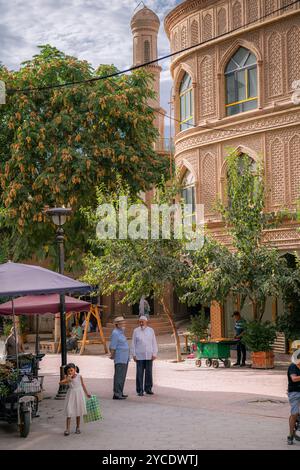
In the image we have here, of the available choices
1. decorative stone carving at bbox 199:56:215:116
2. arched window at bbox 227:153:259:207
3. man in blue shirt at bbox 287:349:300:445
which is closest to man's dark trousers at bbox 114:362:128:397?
man in blue shirt at bbox 287:349:300:445

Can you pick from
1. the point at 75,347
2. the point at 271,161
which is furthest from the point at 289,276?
the point at 75,347

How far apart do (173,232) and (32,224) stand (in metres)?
6.64

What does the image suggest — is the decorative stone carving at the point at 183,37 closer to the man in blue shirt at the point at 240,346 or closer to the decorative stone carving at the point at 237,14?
the decorative stone carving at the point at 237,14

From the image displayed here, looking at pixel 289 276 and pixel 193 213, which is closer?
pixel 289 276

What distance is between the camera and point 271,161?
22141 millimetres

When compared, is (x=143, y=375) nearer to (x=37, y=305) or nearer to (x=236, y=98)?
(x=37, y=305)

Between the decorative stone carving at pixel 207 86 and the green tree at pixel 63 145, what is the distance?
259cm

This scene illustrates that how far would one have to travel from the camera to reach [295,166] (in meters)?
21.5

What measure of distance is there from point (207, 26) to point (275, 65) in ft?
11.1

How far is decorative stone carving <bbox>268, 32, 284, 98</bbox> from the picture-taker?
22031mm

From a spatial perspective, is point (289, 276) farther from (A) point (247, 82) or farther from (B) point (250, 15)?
(B) point (250, 15)

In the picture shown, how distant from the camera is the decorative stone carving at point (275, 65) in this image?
72.3 ft

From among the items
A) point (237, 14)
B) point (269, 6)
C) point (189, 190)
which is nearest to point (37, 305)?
point (189, 190)

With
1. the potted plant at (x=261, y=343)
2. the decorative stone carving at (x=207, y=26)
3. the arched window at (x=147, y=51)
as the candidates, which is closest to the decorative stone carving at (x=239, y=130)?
the decorative stone carving at (x=207, y=26)
